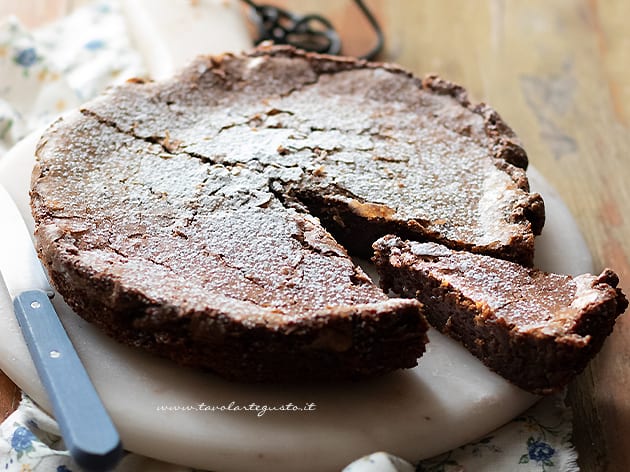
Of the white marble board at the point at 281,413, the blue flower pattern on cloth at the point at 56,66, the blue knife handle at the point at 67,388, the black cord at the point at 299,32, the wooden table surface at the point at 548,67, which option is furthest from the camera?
the black cord at the point at 299,32

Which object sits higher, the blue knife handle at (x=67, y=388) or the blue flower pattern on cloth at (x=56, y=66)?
the blue flower pattern on cloth at (x=56, y=66)

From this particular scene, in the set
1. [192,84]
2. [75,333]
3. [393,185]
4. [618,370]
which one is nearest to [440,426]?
[618,370]

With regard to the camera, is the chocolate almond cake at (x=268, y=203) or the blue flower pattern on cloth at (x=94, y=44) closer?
the chocolate almond cake at (x=268, y=203)

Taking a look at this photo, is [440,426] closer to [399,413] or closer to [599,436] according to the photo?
[399,413]

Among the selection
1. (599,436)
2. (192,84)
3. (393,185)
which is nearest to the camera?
(599,436)

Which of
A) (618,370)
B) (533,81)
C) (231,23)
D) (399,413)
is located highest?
(533,81)

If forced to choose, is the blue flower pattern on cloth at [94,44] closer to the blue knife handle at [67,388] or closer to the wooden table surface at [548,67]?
the wooden table surface at [548,67]

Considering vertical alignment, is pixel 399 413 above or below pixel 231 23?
below

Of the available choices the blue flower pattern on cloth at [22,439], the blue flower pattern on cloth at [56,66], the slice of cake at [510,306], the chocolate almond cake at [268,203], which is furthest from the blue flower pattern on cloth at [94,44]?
the blue flower pattern on cloth at [22,439]
